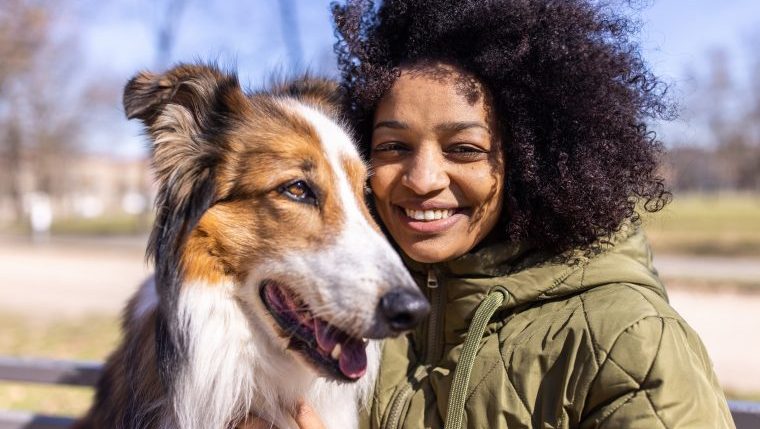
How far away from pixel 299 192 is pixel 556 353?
3.82 ft

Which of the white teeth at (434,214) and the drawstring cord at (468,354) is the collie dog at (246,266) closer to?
the white teeth at (434,214)

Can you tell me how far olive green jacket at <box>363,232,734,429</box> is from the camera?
2029mm

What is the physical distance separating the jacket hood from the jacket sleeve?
0.32 m

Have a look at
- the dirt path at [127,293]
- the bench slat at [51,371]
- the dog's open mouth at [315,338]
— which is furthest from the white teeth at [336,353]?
the dirt path at [127,293]

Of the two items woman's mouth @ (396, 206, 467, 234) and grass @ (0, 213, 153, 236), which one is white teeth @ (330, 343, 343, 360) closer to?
woman's mouth @ (396, 206, 467, 234)

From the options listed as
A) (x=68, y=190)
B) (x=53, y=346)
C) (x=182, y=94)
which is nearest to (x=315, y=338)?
(x=182, y=94)

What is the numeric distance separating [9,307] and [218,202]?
12546 millimetres

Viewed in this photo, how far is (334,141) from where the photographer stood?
279cm

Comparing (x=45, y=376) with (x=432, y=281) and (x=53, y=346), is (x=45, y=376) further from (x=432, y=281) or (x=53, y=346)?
(x=53, y=346)

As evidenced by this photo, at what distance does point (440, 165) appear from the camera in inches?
104

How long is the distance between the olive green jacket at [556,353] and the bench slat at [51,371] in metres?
2.04

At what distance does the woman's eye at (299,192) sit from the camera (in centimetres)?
260

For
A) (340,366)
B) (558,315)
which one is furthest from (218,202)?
(558,315)

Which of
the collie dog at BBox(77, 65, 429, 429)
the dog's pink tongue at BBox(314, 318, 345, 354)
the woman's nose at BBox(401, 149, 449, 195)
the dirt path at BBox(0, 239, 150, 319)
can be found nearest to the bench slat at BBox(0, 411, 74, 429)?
the collie dog at BBox(77, 65, 429, 429)
